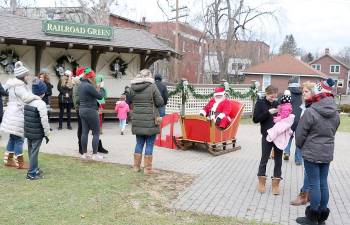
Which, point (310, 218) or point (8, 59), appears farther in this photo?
point (8, 59)

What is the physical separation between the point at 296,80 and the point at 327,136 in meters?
4.42

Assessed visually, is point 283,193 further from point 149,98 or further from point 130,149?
point 130,149

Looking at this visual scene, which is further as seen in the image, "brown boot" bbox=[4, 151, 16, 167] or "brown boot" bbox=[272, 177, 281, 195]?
"brown boot" bbox=[4, 151, 16, 167]

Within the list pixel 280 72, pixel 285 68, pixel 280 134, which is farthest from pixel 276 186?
pixel 285 68

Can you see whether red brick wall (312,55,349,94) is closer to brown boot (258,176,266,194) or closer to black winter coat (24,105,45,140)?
brown boot (258,176,266,194)

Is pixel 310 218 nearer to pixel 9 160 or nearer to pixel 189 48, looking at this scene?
pixel 9 160

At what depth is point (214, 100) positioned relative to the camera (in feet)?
33.4

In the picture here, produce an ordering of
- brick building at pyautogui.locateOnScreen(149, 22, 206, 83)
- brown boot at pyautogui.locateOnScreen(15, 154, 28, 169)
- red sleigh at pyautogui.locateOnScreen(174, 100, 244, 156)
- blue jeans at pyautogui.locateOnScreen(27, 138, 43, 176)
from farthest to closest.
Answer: brick building at pyautogui.locateOnScreen(149, 22, 206, 83) → red sleigh at pyautogui.locateOnScreen(174, 100, 244, 156) → brown boot at pyautogui.locateOnScreen(15, 154, 28, 169) → blue jeans at pyautogui.locateOnScreen(27, 138, 43, 176)

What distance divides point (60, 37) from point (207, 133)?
23.7ft

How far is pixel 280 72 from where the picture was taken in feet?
186

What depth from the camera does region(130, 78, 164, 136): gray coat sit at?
306 inches

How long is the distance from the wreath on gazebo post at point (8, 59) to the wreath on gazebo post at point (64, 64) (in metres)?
1.53

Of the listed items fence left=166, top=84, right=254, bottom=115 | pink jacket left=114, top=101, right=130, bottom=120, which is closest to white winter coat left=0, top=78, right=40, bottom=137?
pink jacket left=114, top=101, right=130, bottom=120

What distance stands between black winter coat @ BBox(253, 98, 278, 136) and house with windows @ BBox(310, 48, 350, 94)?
77244mm
